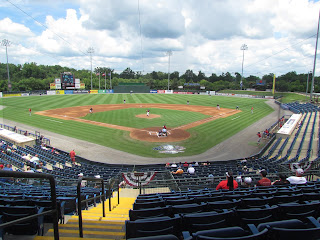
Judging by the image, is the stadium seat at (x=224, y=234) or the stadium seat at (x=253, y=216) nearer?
the stadium seat at (x=224, y=234)

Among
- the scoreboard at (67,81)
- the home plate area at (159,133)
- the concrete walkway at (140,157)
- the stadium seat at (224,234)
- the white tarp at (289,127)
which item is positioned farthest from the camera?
the scoreboard at (67,81)

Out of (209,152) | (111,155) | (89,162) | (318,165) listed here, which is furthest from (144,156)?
(318,165)

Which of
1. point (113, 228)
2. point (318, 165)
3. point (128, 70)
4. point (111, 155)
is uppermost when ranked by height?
point (128, 70)

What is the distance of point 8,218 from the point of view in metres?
4.37

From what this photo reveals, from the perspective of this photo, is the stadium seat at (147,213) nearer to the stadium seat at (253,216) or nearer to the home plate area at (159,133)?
the stadium seat at (253,216)

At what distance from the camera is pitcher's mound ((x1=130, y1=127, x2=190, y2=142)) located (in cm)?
2612

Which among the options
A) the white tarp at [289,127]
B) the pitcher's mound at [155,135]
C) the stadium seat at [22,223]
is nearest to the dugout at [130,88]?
the pitcher's mound at [155,135]

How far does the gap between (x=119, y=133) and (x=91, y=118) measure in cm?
1125

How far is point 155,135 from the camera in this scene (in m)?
27.8

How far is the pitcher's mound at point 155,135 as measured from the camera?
26125 mm

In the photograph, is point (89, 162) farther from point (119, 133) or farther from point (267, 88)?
point (267, 88)

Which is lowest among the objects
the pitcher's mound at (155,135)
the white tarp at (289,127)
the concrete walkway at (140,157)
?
the concrete walkway at (140,157)

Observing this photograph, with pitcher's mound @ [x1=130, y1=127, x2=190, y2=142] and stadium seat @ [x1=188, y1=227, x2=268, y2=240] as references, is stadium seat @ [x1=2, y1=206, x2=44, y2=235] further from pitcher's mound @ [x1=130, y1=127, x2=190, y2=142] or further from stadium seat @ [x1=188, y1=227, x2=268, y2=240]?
pitcher's mound @ [x1=130, y1=127, x2=190, y2=142]

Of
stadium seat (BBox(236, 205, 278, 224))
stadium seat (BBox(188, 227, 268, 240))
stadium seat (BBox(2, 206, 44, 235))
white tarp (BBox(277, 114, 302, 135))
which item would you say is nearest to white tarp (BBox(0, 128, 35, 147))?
stadium seat (BBox(2, 206, 44, 235))
